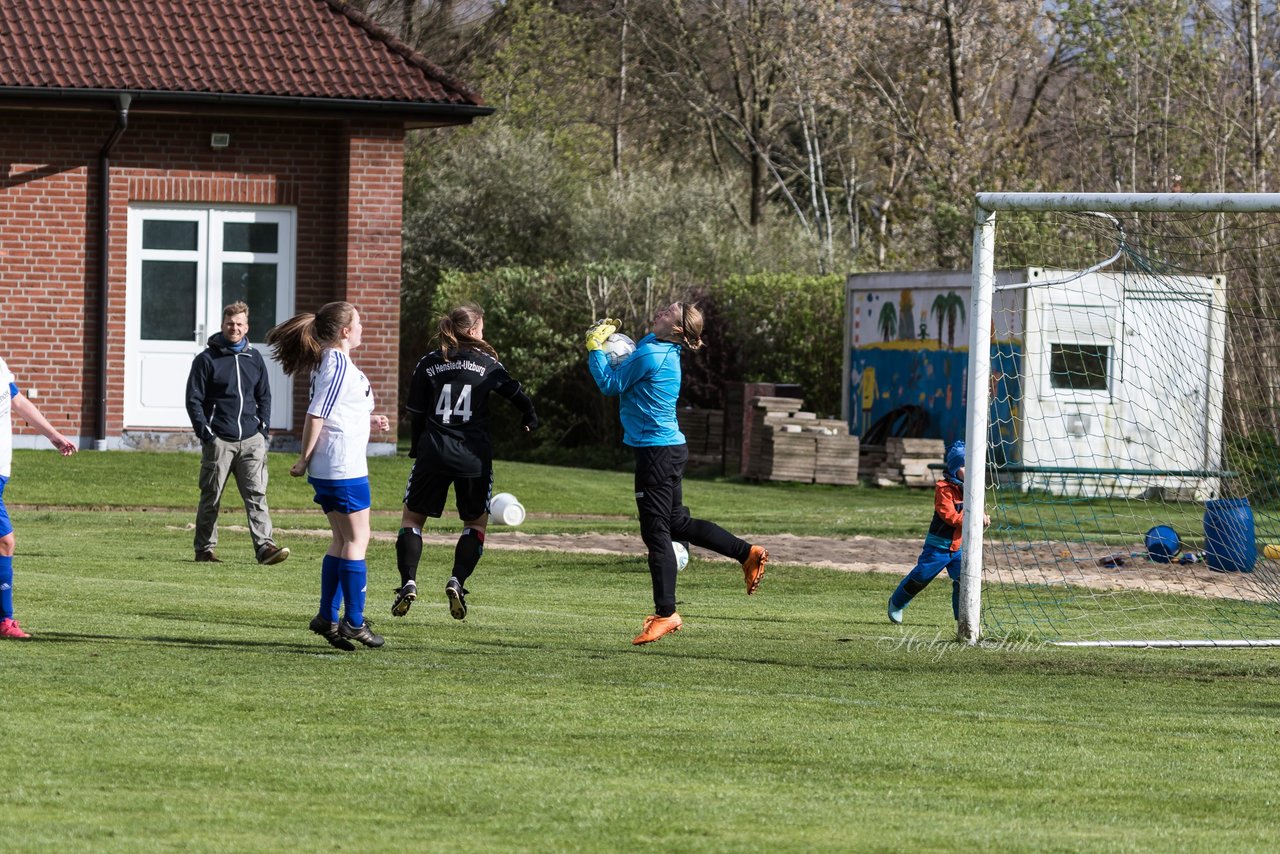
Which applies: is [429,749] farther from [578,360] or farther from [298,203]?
[578,360]

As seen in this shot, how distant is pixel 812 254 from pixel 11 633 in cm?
2756

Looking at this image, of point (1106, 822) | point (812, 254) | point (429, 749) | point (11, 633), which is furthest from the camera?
point (812, 254)

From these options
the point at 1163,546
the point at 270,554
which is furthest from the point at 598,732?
the point at 1163,546

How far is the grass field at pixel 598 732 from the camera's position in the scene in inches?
230

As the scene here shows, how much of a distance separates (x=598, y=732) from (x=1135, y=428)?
61.3ft

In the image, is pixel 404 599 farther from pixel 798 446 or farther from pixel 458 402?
pixel 798 446

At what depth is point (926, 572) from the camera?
37.4 ft

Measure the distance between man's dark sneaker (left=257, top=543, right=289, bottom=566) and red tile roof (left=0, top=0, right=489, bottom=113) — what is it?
399 inches

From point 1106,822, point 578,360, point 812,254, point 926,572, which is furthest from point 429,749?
point 812,254

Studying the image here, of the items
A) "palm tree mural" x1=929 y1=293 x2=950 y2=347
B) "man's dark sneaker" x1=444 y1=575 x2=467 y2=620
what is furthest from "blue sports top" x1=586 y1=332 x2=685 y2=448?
"palm tree mural" x1=929 y1=293 x2=950 y2=347

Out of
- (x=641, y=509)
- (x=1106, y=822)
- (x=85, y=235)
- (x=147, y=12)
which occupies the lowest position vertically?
(x=1106, y=822)

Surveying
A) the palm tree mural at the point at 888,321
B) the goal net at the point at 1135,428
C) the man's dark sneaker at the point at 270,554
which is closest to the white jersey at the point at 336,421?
the goal net at the point at 1135,428

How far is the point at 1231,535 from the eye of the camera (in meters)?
15.4

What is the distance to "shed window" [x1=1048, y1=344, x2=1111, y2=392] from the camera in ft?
76.5
